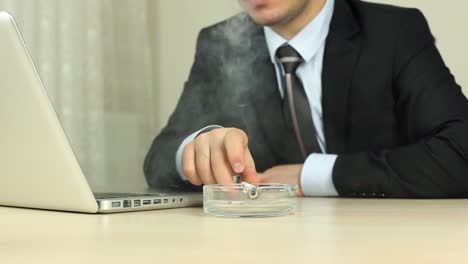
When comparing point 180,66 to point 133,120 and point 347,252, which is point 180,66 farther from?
point 347,252

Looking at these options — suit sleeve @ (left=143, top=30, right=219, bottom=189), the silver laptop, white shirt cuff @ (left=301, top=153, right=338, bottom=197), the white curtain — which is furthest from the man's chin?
the silver laptop

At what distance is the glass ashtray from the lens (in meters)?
0.59

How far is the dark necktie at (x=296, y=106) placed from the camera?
163 centimetres

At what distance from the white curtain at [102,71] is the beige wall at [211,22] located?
0.05 m

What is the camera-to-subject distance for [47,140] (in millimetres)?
591

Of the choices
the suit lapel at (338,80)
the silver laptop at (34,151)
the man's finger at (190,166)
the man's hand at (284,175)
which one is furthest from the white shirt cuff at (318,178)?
the silver laptop at (34,151)

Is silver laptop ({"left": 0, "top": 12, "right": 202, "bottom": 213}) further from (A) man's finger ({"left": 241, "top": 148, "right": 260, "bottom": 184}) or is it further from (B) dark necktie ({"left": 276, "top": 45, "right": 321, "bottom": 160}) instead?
(B) dark necktie ({"left": 276, "top": 45, "right": 321, "bottom": 160})

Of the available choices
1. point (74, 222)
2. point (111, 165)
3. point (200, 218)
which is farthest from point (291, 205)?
point (111, 165)

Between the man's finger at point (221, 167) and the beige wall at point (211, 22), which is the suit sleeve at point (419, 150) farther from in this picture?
the man's finger at point (221, 167)

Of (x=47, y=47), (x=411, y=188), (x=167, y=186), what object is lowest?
(x=411, y=188)

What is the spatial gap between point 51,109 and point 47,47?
2.42ft

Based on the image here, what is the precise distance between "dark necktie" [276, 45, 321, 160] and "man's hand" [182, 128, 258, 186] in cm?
85

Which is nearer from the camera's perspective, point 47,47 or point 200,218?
point 200,218

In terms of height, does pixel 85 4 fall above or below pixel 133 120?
above
